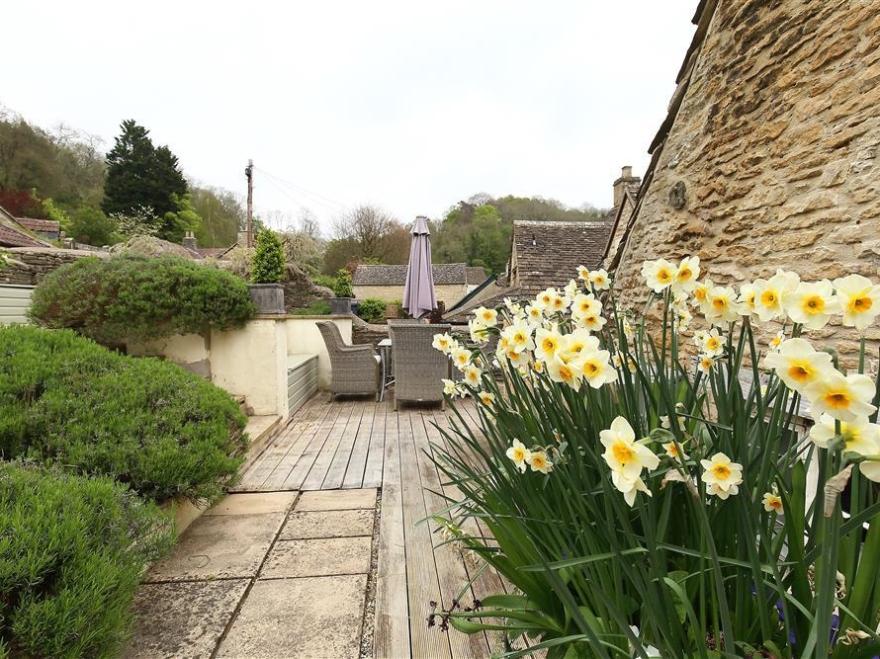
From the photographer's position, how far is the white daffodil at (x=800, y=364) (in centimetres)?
50

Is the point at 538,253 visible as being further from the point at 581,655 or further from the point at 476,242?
the point at 476,242

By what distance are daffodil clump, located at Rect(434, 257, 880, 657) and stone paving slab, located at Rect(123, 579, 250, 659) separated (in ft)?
3.09

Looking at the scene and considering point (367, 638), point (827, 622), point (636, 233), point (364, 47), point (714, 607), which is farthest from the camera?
point (364, 47)

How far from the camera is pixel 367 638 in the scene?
4.72 feet

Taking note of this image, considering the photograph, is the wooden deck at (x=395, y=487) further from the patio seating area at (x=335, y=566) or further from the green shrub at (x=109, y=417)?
the green shrub at (x=109, y=417)

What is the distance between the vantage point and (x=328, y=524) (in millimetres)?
2234

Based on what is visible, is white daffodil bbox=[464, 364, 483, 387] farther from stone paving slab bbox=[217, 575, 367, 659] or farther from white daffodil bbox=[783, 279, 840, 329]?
stone paving slab bbox=[217, 575, 367, 659]

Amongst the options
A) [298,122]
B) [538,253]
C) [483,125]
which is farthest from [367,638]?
[298,122]

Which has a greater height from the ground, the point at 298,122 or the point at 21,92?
the point at 21,92

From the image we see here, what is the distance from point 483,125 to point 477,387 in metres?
21.8

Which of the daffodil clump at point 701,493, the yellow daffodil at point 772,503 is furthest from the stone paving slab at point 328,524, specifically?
the yellow daffodil at point 772,503

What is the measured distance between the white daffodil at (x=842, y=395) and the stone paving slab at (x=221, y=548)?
2046 millimetres

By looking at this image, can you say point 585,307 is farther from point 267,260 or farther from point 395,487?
point 267,260

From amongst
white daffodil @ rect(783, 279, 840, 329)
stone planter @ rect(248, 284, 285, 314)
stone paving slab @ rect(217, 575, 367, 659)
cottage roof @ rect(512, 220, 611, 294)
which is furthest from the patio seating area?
cottage roof @ rect(512, 220, 611, 294)
